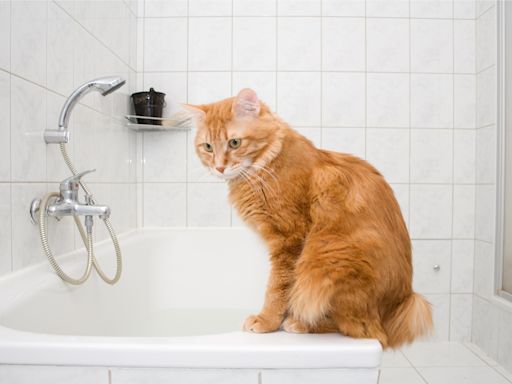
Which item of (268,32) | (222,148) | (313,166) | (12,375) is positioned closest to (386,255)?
(313,166)

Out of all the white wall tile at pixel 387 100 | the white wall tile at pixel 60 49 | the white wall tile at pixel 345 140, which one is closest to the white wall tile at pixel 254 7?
the white wall tile at pixel 387 100

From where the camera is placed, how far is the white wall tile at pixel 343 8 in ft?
7.61

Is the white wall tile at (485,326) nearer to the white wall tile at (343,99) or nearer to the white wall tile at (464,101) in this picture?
the white wall tile at (464,101)

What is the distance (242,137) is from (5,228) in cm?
70

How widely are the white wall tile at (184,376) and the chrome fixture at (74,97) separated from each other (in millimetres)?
850

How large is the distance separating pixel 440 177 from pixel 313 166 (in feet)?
5.11

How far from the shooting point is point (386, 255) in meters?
0.90

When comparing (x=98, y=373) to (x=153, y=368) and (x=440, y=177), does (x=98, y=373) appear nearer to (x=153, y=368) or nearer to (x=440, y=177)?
(x=153, y=368)

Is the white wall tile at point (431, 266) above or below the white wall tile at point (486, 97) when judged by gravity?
below

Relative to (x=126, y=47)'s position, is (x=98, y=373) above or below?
below

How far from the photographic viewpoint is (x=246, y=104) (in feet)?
3.62

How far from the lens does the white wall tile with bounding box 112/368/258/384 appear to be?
74cm

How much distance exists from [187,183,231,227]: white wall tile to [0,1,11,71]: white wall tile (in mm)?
1318

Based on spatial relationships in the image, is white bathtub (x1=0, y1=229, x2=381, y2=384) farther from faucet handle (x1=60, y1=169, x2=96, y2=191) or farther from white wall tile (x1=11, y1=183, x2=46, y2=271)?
faucet handle (x1=60, y1=169, x2=96, y2=191)
